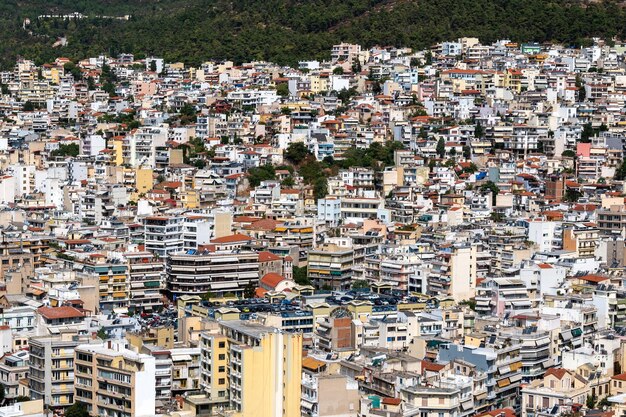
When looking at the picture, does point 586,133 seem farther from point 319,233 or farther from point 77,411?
point 77,411

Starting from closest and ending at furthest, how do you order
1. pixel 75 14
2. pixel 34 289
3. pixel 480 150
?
pixel 34 289
pixel 480 150
pixel 75 14

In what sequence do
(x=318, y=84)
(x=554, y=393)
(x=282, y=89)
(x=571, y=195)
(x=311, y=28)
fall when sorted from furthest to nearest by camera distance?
(x=311, y=28), (x=318, y=84), (x=282, y=89), (x=571, y=195), (x=554, y=393)

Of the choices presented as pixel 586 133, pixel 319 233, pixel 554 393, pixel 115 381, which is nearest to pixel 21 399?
pixel 115 381

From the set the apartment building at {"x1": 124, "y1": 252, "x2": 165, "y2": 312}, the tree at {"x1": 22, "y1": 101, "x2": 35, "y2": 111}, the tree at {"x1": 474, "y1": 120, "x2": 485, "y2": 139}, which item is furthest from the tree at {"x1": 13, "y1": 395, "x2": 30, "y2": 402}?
the tree at {"x1": 22, "y1": 101, "x2": 35, "y2": 111}

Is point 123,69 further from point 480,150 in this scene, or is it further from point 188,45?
point 480,150

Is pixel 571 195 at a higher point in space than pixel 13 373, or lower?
higher

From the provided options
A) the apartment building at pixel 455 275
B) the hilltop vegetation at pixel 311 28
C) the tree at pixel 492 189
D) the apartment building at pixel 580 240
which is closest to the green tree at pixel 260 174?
the tree at pixel 492 189

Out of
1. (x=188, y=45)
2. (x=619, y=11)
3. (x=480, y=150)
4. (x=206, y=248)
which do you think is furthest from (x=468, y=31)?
(x=206, y=248)
